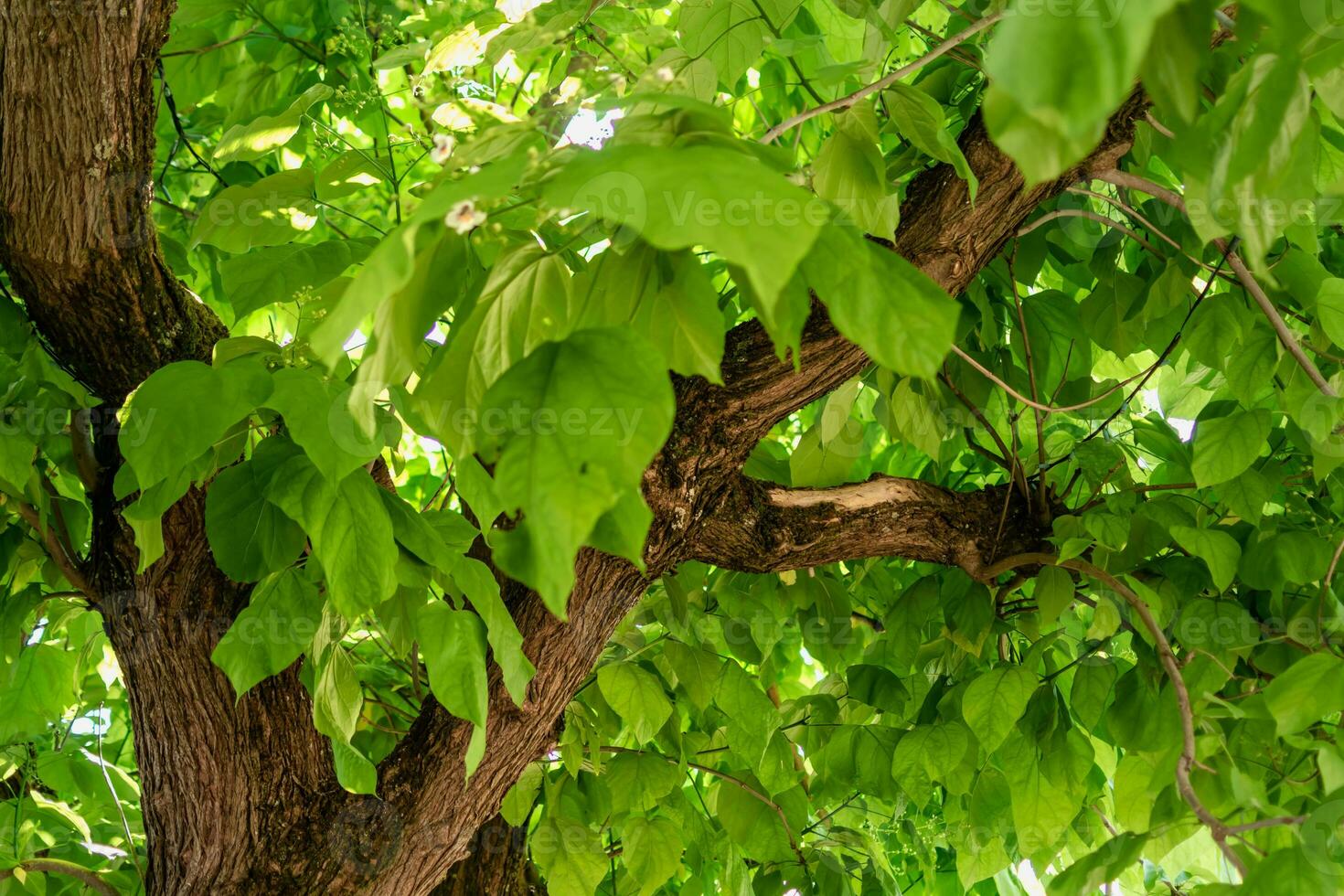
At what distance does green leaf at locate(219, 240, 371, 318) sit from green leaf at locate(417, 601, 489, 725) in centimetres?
35

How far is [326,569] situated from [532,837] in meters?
0.73

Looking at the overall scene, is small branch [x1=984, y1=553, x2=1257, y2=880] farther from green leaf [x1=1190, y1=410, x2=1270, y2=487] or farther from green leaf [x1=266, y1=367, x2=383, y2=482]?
green leaf [x1=266, y1=367, x2=383, y2=482]

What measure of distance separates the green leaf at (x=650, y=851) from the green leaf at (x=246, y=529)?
67cm

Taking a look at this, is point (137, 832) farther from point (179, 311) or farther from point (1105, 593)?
point (1105, 593)

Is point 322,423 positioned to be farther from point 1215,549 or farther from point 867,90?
point 1215,549

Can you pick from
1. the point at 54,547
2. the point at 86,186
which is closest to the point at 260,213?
the point at 86,186

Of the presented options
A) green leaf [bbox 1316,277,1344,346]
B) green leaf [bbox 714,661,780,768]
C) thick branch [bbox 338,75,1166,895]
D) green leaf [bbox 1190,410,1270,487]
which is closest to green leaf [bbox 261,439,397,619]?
thick branch [bbox 338,75,1166,895]

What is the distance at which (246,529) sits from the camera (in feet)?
2.78

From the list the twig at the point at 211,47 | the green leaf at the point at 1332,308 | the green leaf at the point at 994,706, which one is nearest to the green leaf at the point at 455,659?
the green leaf at the point at 994,706

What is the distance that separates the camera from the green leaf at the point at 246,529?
0.84 metres

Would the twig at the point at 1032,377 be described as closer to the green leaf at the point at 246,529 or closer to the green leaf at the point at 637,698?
the green leaf at the point at 637,698

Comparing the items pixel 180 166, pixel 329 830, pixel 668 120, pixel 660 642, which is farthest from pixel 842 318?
pixel 180 166

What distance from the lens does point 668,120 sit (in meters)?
0.46

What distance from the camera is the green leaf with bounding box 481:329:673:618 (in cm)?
38
